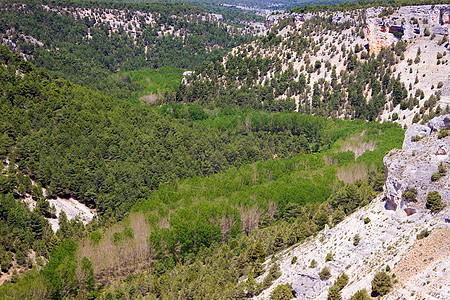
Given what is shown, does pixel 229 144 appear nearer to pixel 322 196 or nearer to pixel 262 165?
pixel 262 165

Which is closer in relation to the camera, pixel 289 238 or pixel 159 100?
pixel 289 238

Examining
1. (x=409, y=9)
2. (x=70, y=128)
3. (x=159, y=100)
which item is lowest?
(x=159, y=100)

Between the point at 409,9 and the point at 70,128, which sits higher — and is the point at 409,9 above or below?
above

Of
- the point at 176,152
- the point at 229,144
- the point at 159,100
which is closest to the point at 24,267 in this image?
the point at 176,152

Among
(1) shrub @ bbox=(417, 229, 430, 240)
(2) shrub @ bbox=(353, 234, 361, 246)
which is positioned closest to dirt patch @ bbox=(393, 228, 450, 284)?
(1) shrub @ bbox=(417, 229, 430, 240)

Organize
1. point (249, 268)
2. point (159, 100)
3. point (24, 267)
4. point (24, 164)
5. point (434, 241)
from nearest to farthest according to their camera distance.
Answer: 1. point (434, 241)
2. point (249, 268)
3. point (24, 267)
4. point (24, 164)
5. point (159, 100)

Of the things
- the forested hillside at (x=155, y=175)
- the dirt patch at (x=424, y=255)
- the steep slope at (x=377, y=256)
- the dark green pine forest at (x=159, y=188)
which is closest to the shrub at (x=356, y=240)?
the steep slope at (x=377, y=256)

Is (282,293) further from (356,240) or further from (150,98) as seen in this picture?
(150,98)

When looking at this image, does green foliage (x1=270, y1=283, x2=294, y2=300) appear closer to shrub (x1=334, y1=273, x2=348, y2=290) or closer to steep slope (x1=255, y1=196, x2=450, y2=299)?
steep slope (x1=255, y1=196, x2=450, y2=299)
